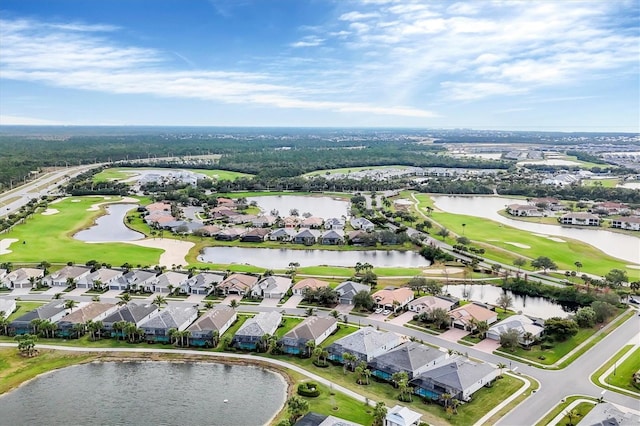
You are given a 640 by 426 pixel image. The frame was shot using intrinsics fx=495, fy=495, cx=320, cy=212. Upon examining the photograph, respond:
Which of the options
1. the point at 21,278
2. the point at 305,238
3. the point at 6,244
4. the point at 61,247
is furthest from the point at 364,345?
the point at 6,244

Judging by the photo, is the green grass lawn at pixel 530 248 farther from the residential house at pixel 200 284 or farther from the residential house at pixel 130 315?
the residential house at pixel 130 315

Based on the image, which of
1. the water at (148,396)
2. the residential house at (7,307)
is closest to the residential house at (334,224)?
the residential house at (7,307)

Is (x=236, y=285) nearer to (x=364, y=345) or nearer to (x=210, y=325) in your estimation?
(x=210, y=325)

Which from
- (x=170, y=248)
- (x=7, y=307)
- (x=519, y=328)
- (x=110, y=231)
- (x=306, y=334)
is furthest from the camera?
(x=110, y=231)

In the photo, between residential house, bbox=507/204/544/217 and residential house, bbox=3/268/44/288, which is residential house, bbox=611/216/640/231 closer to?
residential house, bbox=507/204/544/217

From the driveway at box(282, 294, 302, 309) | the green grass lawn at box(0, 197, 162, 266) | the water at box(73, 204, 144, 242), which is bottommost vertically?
the driveway at box(282, 294, 302, 309)

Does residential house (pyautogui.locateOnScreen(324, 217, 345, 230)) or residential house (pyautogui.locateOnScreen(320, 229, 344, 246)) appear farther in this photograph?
residential house (pyautogui.locateOnScreen(324, 217, 345, 230))

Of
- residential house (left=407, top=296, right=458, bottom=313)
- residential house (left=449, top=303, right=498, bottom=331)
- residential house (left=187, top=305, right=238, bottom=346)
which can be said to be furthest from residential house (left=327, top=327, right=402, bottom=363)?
residential house (left=187, top=305, right=238, bottom=346)
